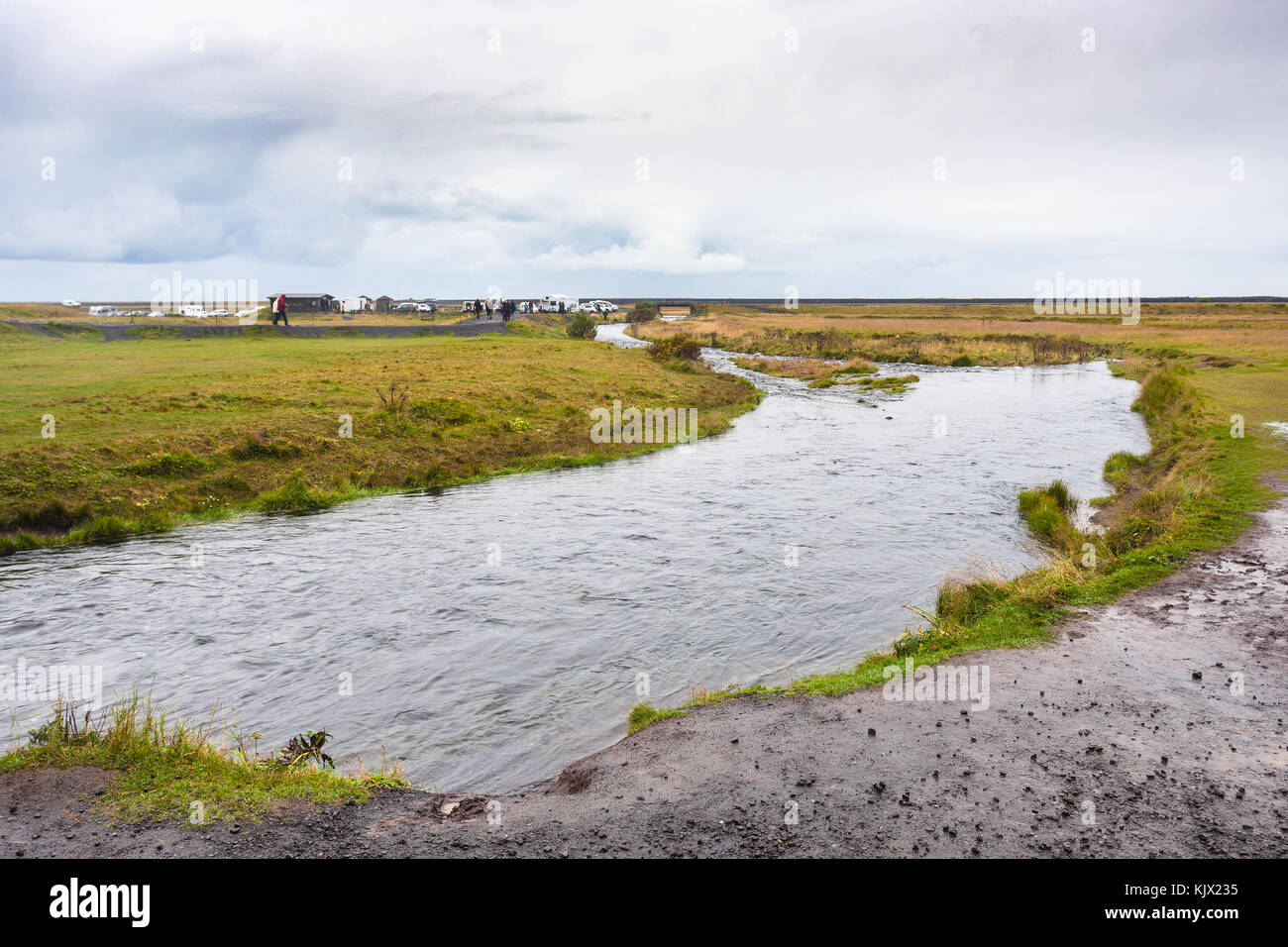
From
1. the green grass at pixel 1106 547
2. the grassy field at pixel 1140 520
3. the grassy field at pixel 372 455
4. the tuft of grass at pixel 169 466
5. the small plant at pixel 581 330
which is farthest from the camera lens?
the small plant at pixel 581 330

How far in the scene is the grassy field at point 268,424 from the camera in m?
23.7

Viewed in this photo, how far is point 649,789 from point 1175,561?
45.4ft

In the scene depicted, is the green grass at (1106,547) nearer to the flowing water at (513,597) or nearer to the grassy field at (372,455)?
the grassy field at (372,455)

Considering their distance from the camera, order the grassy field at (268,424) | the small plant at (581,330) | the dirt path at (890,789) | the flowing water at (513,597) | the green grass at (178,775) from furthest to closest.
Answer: the small plant at (581,330)
the grassy field at (268,424)
the flowing water at (513,597)
the green grass at (178,775)
the dirt path at (890,789)

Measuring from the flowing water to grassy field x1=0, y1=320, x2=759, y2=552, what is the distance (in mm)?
1865

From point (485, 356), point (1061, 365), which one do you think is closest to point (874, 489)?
point (485, 356)

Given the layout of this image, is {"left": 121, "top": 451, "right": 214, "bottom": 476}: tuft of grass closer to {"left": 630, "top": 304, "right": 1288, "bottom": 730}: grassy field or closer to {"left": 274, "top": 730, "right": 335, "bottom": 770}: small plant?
{"left": 274, "top": 730, "right": 335, "bottom": 770}: small plant

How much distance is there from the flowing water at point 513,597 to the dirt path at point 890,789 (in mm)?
2331

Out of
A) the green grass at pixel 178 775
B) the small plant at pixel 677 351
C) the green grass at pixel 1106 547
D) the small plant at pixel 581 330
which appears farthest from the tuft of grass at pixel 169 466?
the small plant at pixel 581 330

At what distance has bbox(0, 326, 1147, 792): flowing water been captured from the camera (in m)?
13.0

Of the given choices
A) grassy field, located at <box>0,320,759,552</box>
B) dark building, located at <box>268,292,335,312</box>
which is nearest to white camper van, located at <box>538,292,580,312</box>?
dark building, located at <box>268,292,335,312</box>

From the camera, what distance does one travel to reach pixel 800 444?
125 ft

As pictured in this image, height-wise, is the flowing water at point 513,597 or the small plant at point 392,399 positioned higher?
the small plant at point 392,399
